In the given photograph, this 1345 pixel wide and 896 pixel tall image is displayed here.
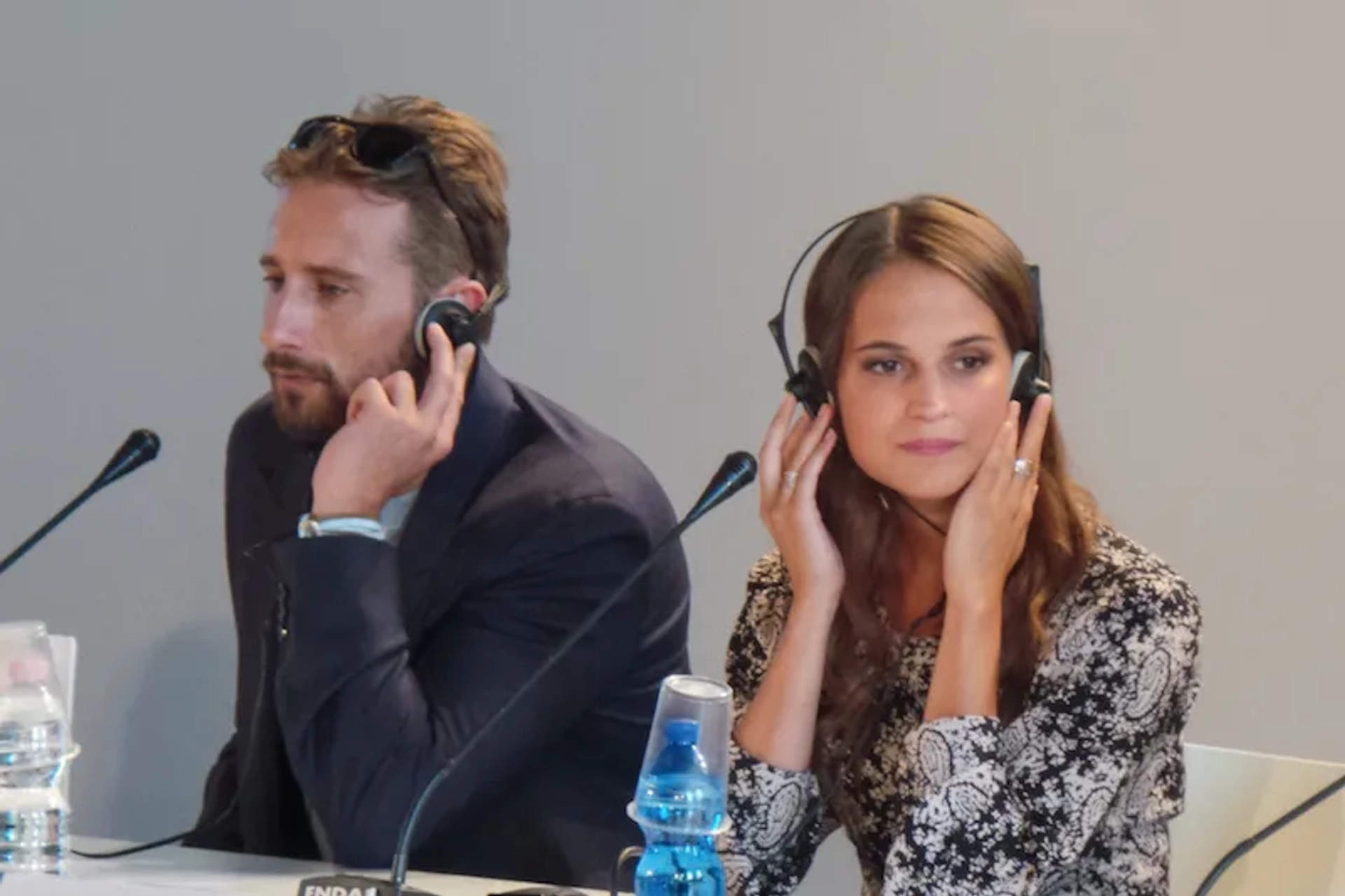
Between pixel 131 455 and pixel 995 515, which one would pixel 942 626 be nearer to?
pixel 995 515

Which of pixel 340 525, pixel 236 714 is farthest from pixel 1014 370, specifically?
pixel 236 714

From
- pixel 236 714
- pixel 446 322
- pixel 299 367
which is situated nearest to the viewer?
pixel 446 322

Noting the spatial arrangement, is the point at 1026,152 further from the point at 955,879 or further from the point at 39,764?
the point at 39,764

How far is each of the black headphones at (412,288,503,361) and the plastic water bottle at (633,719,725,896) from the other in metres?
0.82

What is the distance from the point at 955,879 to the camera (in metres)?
1.52

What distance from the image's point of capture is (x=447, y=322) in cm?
208

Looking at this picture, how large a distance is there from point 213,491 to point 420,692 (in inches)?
36.0

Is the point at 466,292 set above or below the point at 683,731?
above

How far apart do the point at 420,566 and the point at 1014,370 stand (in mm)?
690

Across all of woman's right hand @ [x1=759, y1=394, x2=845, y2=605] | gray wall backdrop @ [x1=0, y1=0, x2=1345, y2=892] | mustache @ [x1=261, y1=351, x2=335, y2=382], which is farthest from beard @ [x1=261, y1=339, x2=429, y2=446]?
woman's right hand @ [x1=759, y1=394, x2=845, y2=605]

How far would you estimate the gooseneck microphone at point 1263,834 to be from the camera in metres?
1.57

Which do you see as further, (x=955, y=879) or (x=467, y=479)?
(x=467, y=479)

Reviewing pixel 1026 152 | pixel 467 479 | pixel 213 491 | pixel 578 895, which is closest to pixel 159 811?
pixel 213 491

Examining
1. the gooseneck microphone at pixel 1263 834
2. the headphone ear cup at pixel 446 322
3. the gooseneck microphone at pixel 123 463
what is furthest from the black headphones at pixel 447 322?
the gooseneck microphone at pixel 1263 834
